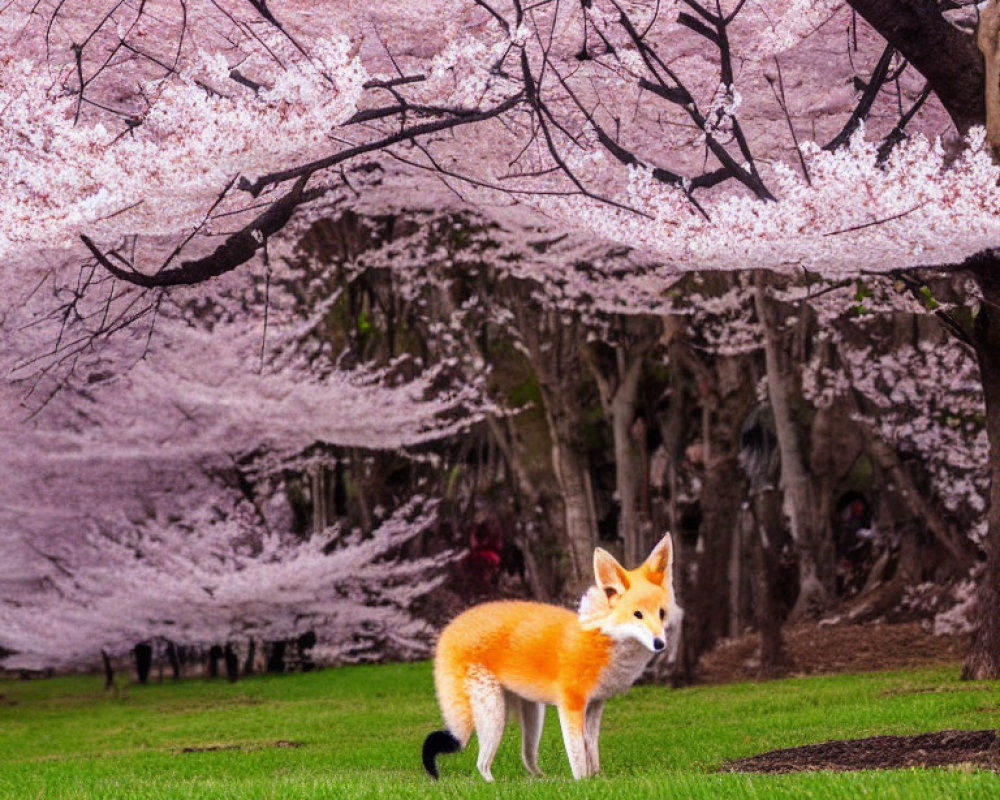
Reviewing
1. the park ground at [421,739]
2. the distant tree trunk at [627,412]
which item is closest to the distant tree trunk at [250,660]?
the park ground at [421,739]

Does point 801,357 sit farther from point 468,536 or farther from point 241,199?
point 241,199

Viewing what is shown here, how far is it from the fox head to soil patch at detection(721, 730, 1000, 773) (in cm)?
185

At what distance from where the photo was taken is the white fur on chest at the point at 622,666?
8508 millimetres

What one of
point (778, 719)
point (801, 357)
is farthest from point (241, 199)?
point (801, 357)

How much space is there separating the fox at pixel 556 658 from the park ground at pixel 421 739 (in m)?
0.37

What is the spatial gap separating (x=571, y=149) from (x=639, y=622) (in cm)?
559

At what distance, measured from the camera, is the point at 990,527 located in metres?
14.7

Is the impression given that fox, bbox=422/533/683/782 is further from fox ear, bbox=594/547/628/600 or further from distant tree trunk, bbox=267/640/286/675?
distant tree trunk, bbox=267/640/286/675

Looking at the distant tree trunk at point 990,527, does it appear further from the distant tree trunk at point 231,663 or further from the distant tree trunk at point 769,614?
the distant tree trunk at point 231,663

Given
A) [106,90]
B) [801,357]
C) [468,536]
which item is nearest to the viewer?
[106,90]

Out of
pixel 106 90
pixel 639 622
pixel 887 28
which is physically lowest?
pixel 639 622

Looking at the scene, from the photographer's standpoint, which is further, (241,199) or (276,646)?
(276,646)

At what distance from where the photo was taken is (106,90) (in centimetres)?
1374

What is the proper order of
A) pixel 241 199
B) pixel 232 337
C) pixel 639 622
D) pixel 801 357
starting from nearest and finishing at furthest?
1. pixel 639 622
2. pixel 241 199
3. pixel 232 337
4. pixel 801 357
